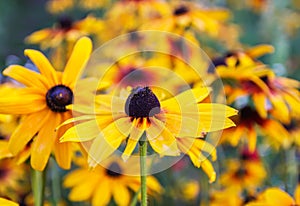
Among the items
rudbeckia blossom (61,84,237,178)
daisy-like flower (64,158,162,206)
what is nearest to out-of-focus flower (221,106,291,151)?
daisy-like flower (64,158,162,206)

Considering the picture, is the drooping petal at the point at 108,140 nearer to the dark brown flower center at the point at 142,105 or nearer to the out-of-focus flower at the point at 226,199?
the dark brown flower center at the point at 142,105

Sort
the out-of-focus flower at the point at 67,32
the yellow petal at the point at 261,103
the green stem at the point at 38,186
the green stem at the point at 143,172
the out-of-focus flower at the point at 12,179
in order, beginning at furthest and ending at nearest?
the out-of-focus flower at the point at 67,32 < the out-of-focus flower at the point at 12,179 < the yellow petal at the point at 261,103 < the green stem at the point at 38,186 < the green stem at the point at 143,172

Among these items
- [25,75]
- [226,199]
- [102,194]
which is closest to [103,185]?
[102,194]

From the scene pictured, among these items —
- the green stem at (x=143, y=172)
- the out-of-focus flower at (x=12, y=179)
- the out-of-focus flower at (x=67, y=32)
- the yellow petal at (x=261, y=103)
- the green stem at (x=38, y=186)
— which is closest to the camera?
the green stem at (x=143, y=172)

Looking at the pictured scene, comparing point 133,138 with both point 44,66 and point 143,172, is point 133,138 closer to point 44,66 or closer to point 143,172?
point 143,172

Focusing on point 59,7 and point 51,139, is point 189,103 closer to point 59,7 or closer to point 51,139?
point 51,139

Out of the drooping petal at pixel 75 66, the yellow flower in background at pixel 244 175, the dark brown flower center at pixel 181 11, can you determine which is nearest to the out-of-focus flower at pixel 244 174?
the yellow flower in background at pixel 244 175

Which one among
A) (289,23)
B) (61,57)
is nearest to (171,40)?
(61,57)
